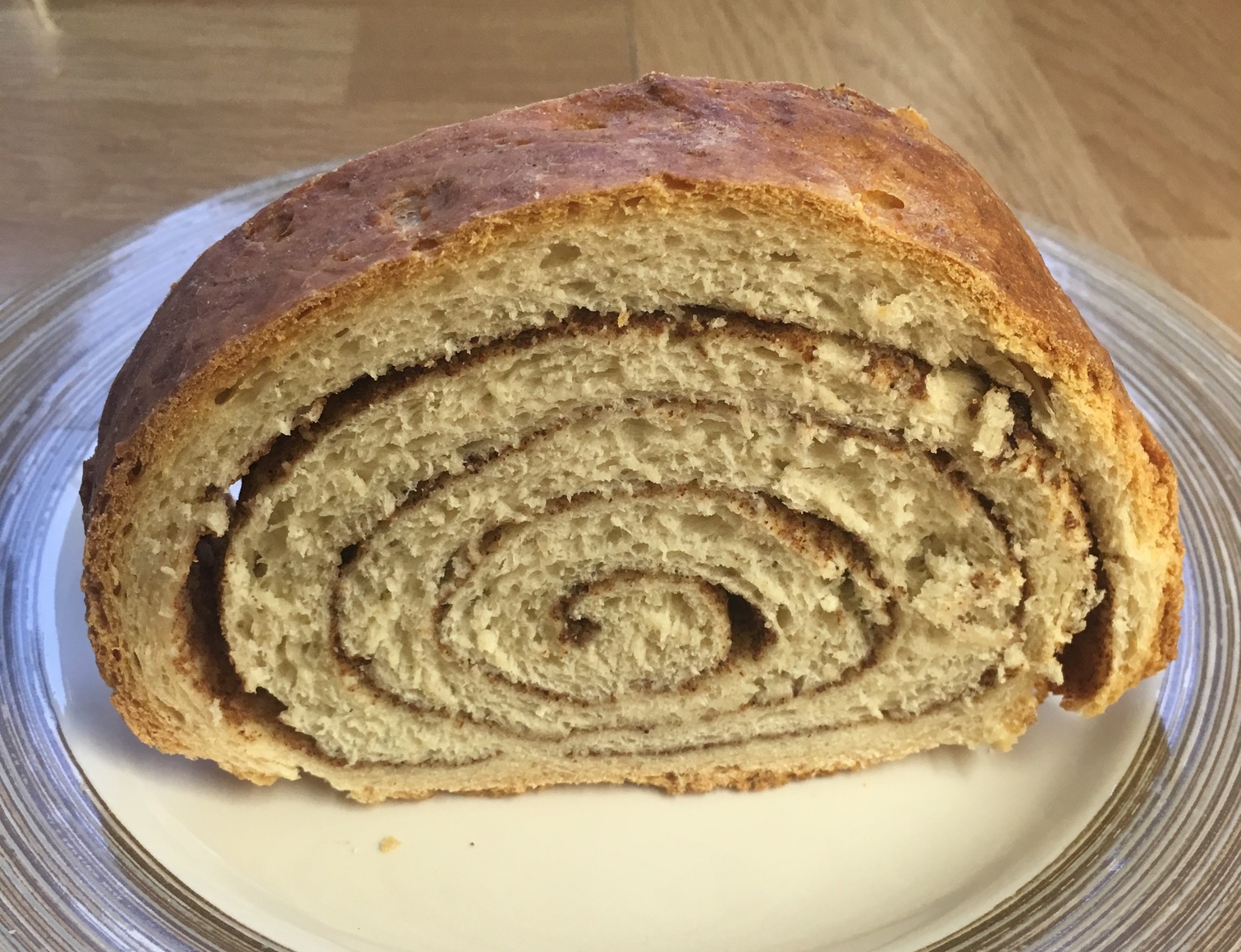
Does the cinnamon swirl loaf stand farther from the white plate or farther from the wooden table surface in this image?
the wooden table surface

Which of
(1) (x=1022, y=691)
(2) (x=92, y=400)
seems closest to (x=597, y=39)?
(2) (x=92, y=400)

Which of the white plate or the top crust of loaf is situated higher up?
the top crust of loaf

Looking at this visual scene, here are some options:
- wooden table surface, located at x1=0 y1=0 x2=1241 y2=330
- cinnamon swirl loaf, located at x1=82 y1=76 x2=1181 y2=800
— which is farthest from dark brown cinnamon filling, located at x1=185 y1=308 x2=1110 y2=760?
wooden table surface, located at x1=0 y1=0 x2=1241 y2=330

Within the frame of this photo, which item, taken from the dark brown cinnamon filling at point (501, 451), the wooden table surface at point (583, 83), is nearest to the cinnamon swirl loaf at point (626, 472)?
the dark brown cinnamon filling at point (501, 451)

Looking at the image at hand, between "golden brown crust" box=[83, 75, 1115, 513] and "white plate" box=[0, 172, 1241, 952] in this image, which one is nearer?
"golden brown crust" box=[83, 75, 1115, 513]

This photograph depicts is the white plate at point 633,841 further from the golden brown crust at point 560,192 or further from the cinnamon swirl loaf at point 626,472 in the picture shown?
the golden brown crust at point 560,192

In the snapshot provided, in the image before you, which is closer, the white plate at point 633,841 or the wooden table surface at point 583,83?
the white plate at point 633,841

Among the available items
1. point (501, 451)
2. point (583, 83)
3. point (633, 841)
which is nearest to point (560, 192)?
point (501, 451)

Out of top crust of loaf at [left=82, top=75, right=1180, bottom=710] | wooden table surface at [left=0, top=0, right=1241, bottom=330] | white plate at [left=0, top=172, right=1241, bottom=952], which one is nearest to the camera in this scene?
top crust of loaf at [left=82, top=75, right=1180, bottom=710]
